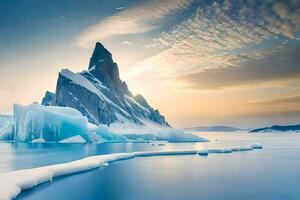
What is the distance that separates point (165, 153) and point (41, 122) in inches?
1260

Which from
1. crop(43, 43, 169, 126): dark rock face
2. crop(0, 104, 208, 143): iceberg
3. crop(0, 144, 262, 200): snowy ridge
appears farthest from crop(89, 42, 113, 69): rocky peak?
crop(0, 144, 262, 200): snowy ridge

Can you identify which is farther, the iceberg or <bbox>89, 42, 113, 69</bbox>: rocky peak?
<bbox>89, 42, 113, 69</bbox>: rocky peak

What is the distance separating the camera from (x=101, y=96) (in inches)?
A: 4779

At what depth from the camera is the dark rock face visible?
113125 millimetres

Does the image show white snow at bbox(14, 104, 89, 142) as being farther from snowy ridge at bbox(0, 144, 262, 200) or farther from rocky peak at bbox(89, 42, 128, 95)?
rocky peak at bbox(89, 42, 128, 95)

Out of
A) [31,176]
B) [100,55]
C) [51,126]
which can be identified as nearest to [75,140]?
[51,126]

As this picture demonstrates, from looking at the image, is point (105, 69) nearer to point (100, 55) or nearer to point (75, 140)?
point (100, 55)

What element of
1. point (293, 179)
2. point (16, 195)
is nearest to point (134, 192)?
point (16, 195)

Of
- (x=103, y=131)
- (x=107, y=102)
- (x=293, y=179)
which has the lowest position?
(x=293, y=179)

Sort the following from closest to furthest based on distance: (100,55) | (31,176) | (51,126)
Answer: (31,176) → (51,126) → (100,55)

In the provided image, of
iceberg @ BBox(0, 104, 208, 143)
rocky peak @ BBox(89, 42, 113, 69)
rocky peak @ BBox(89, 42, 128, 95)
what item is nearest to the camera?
iceberg @ BBox(0, 104, 208, 143)

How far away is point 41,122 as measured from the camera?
6775 cm

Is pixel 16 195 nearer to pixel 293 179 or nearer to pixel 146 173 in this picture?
pixel 146 173

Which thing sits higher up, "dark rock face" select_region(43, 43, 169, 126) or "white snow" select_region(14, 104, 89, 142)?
"dark rock face" select_region(43, 43, 169, 126)
